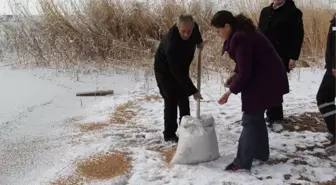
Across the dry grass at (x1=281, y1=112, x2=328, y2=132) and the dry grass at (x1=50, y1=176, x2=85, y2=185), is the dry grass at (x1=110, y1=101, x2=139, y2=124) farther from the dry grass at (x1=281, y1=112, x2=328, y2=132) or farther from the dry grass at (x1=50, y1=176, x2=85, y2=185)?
Result: the dry grass at (x1=281, y1=112, x2=328, y2=132)

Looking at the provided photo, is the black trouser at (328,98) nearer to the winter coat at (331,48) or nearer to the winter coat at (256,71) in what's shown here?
the winter coat at (331,48)

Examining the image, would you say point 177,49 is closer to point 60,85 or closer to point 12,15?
point 60,85

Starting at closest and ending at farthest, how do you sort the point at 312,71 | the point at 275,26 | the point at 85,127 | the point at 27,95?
1. the point at 275,26
2. the point at 85,127
3. the point at 27,95
4. the point at 312,71

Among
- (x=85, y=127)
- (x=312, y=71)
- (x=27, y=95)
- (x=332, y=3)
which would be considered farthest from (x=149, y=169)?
(x=332, y=3)

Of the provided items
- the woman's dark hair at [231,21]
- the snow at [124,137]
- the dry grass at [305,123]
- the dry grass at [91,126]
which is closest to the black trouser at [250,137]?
the snow at [124,137]

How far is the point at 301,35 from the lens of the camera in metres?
4.26

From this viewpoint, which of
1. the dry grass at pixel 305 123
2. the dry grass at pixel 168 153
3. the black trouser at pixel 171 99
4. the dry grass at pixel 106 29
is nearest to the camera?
the dry grass at pixel 168 153

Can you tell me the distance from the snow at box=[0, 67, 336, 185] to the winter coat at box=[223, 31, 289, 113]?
2.10 ft

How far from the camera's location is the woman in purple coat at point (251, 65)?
2979mm

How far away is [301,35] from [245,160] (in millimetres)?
1654

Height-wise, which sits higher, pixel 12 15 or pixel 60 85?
pixel 12 15

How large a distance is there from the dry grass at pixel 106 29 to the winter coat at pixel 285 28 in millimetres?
3515

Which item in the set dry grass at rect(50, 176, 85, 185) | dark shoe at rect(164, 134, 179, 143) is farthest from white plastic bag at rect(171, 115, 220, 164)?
dry grass at rect(50, 176, 85, 185)

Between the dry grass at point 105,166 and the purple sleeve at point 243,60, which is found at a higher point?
the purple sleeve at point 243,60
